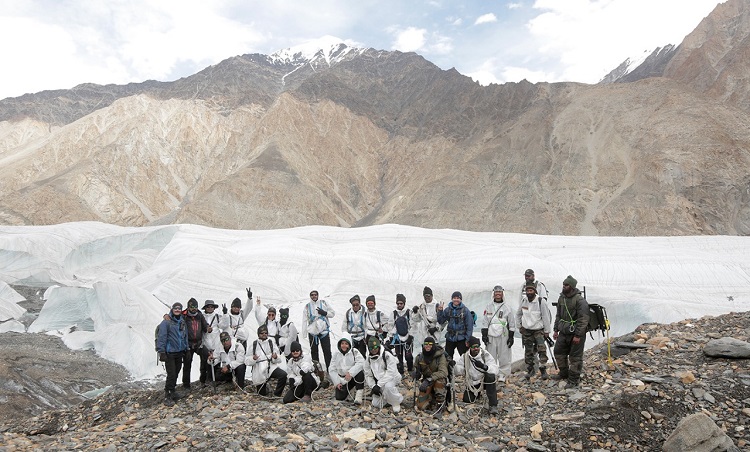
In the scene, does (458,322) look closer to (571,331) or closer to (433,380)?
(433,380)

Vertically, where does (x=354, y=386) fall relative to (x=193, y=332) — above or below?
below

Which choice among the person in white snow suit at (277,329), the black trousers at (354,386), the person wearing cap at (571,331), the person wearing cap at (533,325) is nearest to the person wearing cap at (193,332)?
the person in white snow suit at (277,329)

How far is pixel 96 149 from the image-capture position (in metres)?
76.4

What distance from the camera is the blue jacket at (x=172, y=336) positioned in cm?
912

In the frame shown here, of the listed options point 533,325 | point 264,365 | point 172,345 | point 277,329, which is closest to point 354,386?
point 264,365

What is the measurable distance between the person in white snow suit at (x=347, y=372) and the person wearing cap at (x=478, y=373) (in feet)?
5.59

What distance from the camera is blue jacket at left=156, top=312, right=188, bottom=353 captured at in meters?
9.12

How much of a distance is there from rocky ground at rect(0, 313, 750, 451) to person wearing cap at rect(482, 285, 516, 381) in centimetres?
61

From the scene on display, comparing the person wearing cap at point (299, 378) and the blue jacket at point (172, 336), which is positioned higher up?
the blue jacket at point (172, 336)

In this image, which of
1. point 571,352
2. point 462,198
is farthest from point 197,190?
point 571,352

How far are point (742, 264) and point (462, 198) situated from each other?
140 ft

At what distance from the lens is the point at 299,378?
8953 mm

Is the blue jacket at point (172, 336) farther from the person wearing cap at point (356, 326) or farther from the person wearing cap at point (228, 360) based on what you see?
the person wearing cap at point (356, 326)

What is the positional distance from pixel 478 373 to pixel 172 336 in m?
5.66
